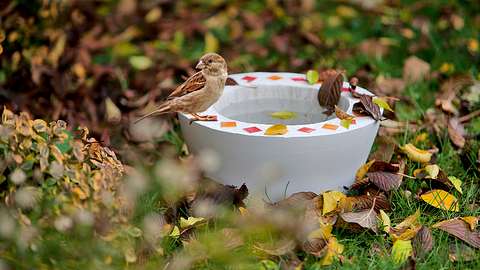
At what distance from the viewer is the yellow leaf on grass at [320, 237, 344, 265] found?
7.12ft

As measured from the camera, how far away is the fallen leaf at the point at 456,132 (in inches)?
115

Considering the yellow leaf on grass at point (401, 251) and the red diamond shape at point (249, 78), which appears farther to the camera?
the red diamond shape at point (249, 78)

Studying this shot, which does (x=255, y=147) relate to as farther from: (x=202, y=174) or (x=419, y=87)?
(x=419, y=87)

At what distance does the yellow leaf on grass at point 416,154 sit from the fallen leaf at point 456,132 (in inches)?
8.0

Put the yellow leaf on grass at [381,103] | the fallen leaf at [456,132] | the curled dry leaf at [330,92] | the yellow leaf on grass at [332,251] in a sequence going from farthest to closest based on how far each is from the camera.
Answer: the fallen leaf at [456,132], the curled dry leaf at [330,92], the yellow leaf on grass at [381,103], the yellow leaf on grass at [332,251]

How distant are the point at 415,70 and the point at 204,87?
154cm

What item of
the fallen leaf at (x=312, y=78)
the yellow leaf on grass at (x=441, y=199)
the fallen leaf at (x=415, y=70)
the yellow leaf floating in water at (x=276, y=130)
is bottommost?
the fallen leaf at (x=415, y=70)

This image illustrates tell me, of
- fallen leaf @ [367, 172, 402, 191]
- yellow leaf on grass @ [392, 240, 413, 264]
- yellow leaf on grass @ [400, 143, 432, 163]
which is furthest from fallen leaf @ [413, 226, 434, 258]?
yellow leaf on grass @ [400, 143, 432, 163]

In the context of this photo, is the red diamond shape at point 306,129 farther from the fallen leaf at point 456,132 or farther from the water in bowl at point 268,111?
the fallen leaf at point 456,132

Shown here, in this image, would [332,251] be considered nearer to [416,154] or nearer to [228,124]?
[228,124]

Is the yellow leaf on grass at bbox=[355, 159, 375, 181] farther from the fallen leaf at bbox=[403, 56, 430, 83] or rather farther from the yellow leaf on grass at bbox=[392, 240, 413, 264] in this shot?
the fallen leaf at bbox=[403, 56, 430, 83]

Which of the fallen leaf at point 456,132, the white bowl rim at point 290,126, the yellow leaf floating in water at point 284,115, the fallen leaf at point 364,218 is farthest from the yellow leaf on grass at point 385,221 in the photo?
the fallen leaf at point 456,132

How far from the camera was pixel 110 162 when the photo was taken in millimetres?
2182

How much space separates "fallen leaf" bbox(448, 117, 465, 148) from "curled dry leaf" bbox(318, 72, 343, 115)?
554mm
